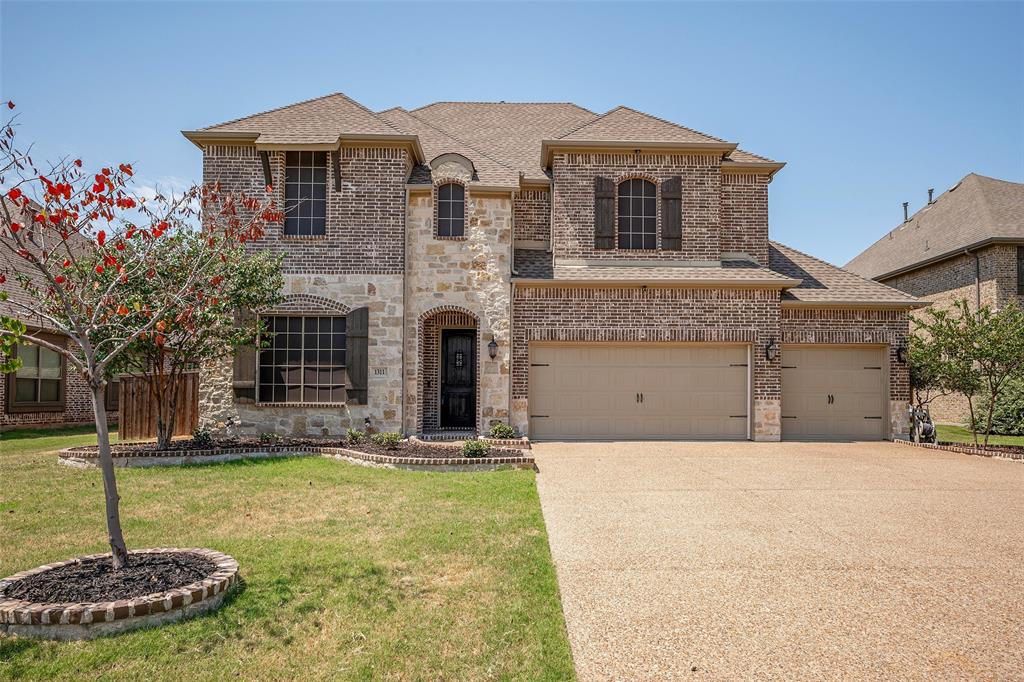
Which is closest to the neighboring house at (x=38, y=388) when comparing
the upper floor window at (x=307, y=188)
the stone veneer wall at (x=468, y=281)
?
the upper floor window at (x=307, y=188)

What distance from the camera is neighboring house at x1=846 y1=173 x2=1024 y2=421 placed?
19.9m

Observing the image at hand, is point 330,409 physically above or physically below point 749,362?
below

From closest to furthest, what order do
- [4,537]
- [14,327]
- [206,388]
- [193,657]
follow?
[193,657] → [14,327] → [4,537] → [206,388]

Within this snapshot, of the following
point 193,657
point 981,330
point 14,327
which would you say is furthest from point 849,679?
point 981,330

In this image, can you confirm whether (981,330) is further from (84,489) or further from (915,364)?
(84,489)

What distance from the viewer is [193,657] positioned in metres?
3.91

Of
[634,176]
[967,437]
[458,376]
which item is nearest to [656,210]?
[634,176]

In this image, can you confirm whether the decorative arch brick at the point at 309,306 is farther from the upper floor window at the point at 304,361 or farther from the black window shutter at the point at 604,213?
the black window shutter at the point at 604,213

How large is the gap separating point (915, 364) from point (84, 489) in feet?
50.8

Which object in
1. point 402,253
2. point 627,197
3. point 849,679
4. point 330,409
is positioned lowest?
point 849,679

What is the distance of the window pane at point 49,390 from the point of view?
1716 centimetres

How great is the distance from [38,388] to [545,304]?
1369 cm

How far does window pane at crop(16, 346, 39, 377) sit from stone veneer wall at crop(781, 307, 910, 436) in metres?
18.7

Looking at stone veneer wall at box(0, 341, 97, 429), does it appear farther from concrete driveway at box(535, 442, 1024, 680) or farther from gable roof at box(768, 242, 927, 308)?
gable roof at box(768, 242, 927, 308)
